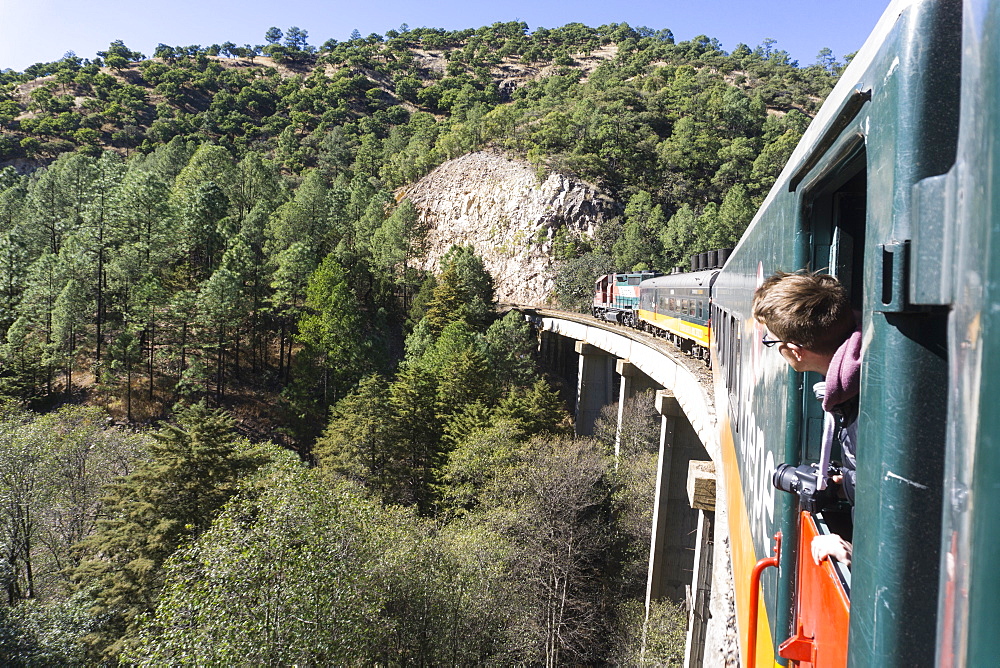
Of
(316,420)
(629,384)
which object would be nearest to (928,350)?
(629,384)

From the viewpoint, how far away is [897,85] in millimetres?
1285

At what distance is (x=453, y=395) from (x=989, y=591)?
32950 mm

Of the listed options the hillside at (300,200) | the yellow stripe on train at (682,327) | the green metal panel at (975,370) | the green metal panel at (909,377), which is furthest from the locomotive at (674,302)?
the hillside at (300,200)

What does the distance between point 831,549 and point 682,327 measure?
18.2 m

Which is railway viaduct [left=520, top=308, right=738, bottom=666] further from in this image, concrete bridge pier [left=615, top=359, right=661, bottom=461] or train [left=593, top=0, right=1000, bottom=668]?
train [left=593, top=0, right=1000, bottom=668]

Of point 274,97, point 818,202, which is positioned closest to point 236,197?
point 818,202

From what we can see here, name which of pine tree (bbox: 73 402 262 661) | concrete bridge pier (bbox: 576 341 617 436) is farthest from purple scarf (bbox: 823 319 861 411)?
concrete bridge pier (bbox: 576 341 617 436)

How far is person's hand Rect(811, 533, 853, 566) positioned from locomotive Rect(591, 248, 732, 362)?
1294 cm

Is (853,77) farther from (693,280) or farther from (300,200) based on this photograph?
(300,200)

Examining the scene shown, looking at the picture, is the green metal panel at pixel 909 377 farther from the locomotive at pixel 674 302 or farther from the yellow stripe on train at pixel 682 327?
the yellow stripe on train at pixel 682 327

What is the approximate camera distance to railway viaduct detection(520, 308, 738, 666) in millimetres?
8454

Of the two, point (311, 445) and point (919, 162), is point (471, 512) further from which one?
point (919, 162)

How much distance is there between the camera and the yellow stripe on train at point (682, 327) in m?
16.6

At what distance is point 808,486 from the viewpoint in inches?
86.4
